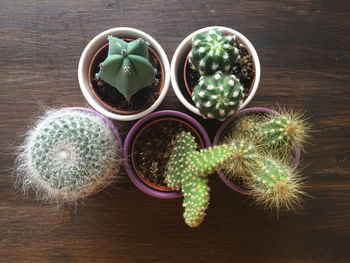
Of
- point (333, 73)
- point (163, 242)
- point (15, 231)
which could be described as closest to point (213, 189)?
point (163, 242)

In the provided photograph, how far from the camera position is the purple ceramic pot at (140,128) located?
3.22ft

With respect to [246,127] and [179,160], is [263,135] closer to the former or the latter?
[246,127]

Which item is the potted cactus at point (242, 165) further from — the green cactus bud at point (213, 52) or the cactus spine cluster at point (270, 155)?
the green cactus bud at point (213, 52)

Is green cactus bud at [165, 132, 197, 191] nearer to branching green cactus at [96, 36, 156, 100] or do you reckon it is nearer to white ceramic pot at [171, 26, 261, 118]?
white ceramic pot at [171, 26, 261, 118]

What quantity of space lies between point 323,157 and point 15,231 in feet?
3.80

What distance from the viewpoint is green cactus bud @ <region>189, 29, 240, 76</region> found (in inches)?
30.6

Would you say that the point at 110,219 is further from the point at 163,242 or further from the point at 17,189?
the point at 17,189

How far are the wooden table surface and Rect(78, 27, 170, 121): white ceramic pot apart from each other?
143 mm

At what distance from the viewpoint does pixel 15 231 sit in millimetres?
1110

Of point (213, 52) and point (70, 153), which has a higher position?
point (213, 52)

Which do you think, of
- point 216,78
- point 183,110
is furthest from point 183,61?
point 216,78

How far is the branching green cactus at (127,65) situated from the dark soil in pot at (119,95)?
15 cm

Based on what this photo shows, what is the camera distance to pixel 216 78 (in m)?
0.77

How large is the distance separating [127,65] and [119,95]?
246mm
